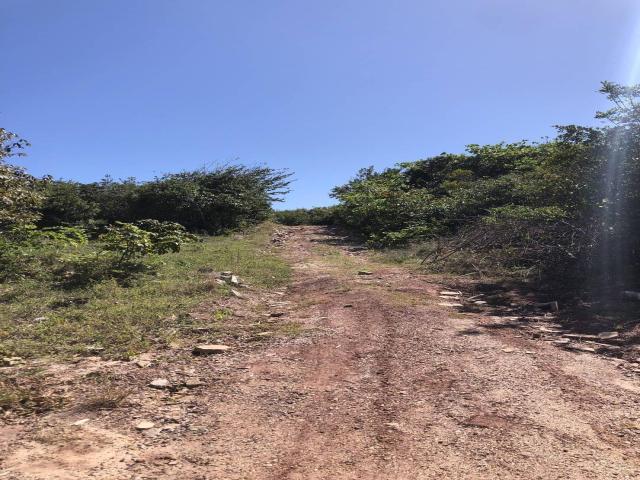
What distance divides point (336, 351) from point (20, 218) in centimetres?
742

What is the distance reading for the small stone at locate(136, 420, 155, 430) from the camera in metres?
3.39

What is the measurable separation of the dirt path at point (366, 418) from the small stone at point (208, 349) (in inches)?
5.6

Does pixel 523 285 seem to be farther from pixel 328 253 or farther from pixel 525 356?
pixel 328 253

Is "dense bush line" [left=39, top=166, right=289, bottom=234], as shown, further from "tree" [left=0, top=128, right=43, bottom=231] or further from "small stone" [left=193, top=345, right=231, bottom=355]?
"small stone" [left=193, top=345, right=231, bottom=355]

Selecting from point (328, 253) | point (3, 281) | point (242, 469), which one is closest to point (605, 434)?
point (242, 469)

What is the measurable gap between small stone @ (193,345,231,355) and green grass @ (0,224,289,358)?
53cm

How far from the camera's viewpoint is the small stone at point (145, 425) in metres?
3.39

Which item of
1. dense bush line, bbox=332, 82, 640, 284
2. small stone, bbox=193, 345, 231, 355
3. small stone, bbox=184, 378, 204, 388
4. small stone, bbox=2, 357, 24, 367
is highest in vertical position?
dense bush line, bbox=332, 82, 640, 284

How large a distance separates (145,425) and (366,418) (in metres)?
1.57

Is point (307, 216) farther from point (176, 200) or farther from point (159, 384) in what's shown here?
point (159, 384)

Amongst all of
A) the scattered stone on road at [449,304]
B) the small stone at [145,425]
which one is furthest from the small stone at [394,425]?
the scattered stone on road at [449,304]

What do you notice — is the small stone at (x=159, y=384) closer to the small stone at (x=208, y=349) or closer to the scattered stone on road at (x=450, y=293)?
the small stone at (x=208, y=349)

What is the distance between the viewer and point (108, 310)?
257 inches

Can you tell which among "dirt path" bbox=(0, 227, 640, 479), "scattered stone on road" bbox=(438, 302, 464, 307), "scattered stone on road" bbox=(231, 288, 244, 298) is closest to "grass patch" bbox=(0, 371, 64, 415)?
"dirt path" bbox=(0, 227, 640, 479)
